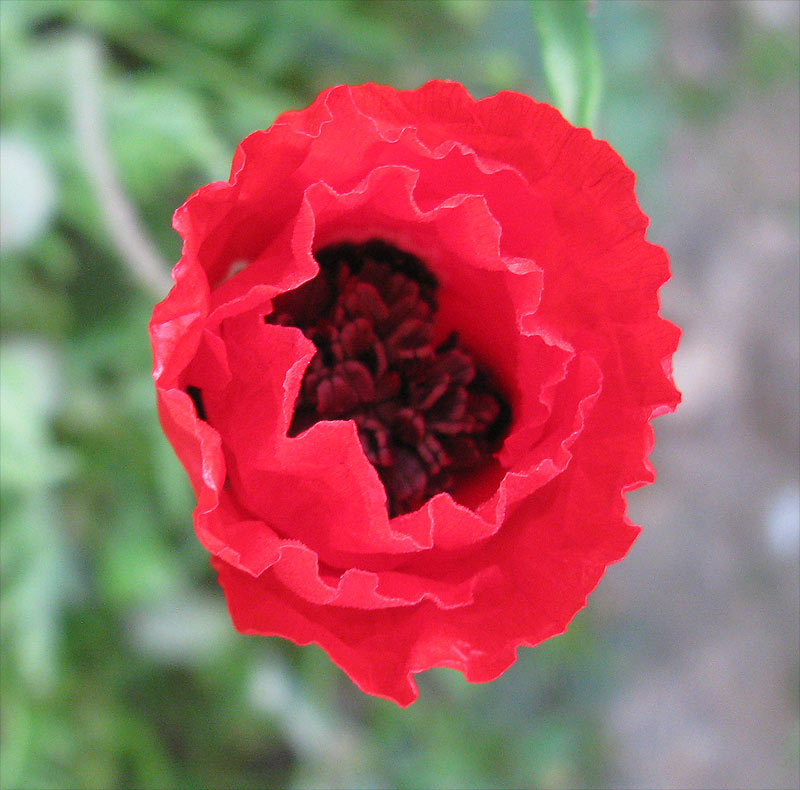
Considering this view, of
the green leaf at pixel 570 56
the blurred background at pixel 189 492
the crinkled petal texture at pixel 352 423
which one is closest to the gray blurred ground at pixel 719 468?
the blurred background at pixel 189 492

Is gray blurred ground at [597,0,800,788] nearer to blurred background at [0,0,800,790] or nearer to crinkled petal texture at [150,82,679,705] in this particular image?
blurred background at [0,0,800,790]

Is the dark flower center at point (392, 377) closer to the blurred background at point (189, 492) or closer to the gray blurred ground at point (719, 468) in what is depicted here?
the blurred background at point (189, 492)

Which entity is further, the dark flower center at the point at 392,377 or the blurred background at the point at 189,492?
the blurred background at the point at 189,492

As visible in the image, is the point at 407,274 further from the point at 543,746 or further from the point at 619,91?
the point at 543,746

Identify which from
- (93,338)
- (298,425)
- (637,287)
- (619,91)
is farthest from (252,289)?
(619,91)

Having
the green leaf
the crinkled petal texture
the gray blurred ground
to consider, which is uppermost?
the gray blurred ground

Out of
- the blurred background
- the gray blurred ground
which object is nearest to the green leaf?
the blurred background

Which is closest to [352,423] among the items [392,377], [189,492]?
[392,377]
